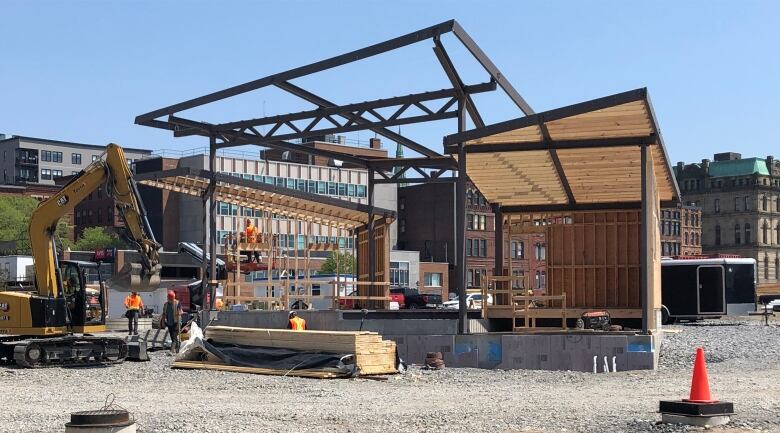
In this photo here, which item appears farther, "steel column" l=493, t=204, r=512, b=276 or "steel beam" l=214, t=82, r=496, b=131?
"steel column" l=493, t=204, r=512, b=276

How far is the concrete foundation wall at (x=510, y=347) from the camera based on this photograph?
23562mm

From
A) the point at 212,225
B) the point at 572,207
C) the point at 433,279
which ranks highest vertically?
the point at 572,207

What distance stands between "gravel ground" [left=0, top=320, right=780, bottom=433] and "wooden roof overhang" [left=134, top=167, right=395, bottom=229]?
5993 mm

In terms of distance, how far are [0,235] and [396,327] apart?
10678 cm

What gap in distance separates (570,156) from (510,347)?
15.7 feet

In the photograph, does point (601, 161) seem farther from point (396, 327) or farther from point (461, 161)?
point (396, 327)

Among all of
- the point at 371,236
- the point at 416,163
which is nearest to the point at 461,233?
the point at 416,163

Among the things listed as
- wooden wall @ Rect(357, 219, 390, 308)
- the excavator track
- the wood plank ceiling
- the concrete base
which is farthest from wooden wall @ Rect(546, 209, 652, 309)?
the concrete base

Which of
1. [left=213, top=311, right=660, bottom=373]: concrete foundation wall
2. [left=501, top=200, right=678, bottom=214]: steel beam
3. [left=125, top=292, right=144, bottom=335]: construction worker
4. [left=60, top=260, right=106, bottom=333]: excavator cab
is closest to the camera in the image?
[left=213, top=311, right=660, bottom=373]: concrete foundation wall

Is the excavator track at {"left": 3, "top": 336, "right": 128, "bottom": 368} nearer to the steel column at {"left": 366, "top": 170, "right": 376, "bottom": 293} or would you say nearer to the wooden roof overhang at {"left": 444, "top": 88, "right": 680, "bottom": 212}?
the wooden roof overhang at {"left": 444, "top": 88, "right": 680, "bottom": 212}

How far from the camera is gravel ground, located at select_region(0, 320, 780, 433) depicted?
1495 cm

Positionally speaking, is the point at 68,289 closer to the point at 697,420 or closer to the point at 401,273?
the point at 697,420

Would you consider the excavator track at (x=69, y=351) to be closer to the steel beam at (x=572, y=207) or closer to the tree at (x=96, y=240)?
the steel beam at (x=572, y=207)

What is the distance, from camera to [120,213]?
87.2ft
